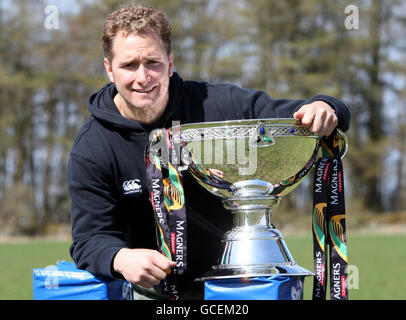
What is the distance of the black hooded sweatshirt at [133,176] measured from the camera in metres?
1.67

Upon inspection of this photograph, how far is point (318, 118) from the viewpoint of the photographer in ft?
4.26

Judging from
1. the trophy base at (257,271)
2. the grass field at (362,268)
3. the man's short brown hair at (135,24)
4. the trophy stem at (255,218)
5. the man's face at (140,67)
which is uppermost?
the man's short brown hair at (135,24)

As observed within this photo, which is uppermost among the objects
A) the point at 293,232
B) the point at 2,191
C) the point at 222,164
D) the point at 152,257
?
the point at 222,164

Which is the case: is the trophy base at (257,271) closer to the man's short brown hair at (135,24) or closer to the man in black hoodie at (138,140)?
the man in black hoodie at (138,140)

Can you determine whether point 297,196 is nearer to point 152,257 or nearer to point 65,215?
point 65,215

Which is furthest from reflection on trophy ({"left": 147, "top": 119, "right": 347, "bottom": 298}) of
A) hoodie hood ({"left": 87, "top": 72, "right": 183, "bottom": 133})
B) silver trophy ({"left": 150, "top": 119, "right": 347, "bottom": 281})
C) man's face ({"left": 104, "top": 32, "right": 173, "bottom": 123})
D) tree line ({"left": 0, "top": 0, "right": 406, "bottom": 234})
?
tree line ({"left": 0, "top": 0, "right": 406, "bottom": 234})

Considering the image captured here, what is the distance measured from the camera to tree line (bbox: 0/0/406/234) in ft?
56.2

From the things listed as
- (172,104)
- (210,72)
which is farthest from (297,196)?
(172,104)

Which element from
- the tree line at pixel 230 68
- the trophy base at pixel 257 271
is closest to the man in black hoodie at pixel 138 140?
the trophy base at pixel 257 271

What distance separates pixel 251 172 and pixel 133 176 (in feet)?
1.83

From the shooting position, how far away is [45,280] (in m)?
1.57

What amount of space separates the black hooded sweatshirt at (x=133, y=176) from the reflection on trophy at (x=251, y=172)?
0.23 metres

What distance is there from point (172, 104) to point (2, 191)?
56.2 feet
